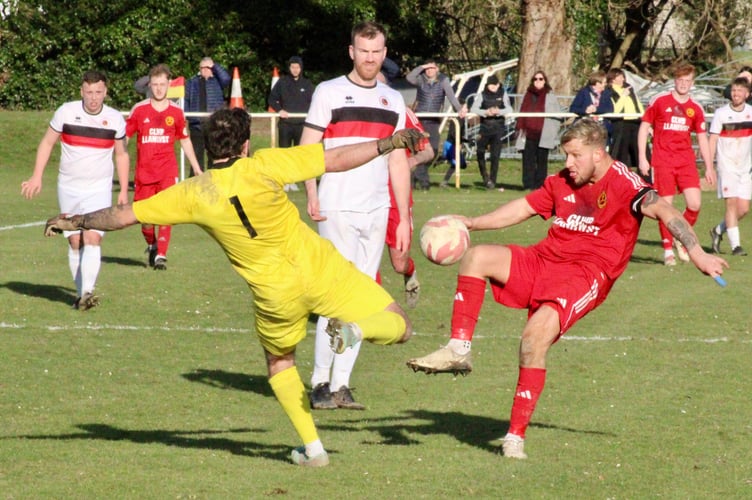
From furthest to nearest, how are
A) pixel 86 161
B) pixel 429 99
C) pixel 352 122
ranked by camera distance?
pixel 429 99
pixel 86 161
pixel 352 122

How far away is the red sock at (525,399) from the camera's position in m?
7.04

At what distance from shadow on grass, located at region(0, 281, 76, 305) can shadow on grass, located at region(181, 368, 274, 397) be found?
3.57 metres

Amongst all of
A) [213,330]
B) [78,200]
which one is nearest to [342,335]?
[213,330]

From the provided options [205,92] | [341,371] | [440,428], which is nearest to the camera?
[440,428]

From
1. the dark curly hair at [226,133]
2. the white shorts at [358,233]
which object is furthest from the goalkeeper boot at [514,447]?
the dark curly hair at [226,133]

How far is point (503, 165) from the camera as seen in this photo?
92.6 ft

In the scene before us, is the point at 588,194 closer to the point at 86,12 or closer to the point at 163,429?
the point at 163,429

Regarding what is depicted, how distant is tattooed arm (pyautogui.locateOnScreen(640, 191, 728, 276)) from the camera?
660cm

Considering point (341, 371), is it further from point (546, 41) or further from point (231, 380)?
point (546, 41)

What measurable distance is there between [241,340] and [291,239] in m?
4.28

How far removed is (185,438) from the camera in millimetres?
7488

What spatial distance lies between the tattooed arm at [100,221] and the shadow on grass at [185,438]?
1.36m

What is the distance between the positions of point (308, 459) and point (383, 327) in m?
0.83

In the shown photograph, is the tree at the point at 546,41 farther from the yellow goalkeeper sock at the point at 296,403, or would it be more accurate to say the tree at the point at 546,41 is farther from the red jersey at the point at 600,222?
the yellow goalkeeper sock at the point at 296,403
